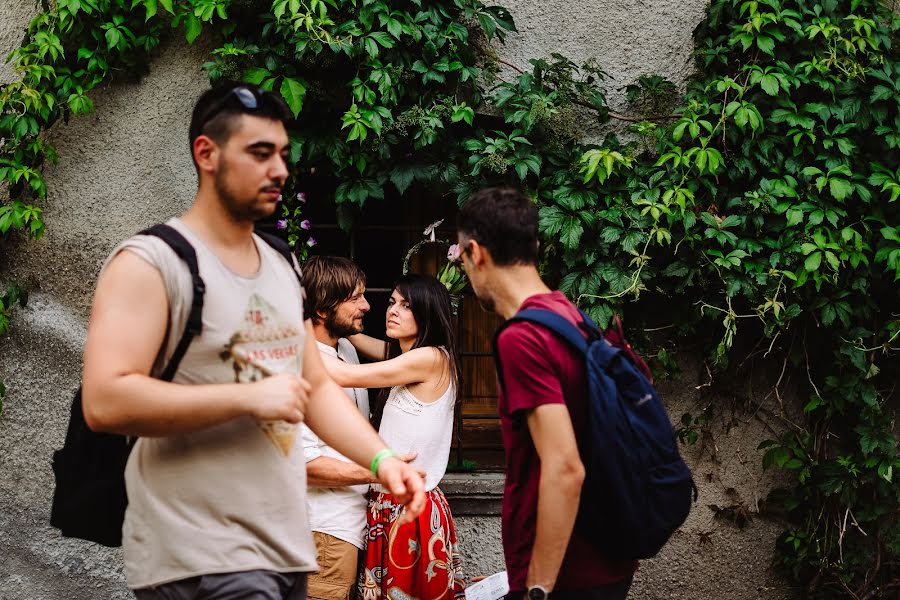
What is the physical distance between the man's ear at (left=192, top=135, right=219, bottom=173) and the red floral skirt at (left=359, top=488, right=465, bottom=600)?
6.13 ft

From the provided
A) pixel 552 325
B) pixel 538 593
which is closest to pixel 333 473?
pixel 538 593

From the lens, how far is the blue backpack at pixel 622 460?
7.03ft

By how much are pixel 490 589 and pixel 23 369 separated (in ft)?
9.37

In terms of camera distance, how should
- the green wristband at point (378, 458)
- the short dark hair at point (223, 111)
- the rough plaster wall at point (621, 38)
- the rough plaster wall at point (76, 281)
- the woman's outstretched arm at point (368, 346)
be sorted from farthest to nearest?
1. the rough plaster wall at point (621, 38)
2. the rough plaster wall at point (76, 281)
3. the woman's outstretched arm at point (368, 346)
4. the green wristband at point (378, 458)
5. the short dark hair at point (223, 111)

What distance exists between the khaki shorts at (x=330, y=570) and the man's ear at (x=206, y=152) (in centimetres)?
186

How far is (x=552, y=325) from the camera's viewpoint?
7.14ft

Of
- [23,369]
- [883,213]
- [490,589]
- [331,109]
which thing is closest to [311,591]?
[490,589]

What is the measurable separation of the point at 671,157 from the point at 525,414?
2351mm

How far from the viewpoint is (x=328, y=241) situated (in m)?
4.55

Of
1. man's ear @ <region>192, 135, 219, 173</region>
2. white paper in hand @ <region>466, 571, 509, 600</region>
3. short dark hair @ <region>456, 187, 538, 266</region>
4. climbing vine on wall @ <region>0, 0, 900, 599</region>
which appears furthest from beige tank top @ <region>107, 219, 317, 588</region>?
climbing vine on wall @ <region>0, 0, 900, 599</region>

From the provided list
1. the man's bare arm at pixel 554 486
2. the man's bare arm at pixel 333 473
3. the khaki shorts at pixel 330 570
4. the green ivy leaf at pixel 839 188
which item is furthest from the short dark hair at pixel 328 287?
the green ivy leaf at pixel 839 188

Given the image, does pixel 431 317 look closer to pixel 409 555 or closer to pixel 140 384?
pixel 409 555

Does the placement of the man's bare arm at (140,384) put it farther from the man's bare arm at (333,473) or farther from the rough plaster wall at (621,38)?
the rough plaster wall at (621,38)

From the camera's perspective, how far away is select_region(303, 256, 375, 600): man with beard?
10.9 feet
